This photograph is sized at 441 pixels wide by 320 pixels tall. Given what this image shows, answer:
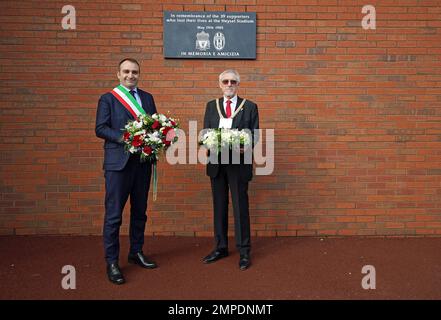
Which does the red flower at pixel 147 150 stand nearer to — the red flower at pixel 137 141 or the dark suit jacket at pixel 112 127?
the red flower at pixel 137 141

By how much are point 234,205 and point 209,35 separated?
232 cm

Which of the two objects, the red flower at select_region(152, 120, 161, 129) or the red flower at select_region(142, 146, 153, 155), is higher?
the red flower at select_region(152, 120, 161, 129)

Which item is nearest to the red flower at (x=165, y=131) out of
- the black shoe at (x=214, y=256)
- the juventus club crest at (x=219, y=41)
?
the black shoe at (x=214, y=256)

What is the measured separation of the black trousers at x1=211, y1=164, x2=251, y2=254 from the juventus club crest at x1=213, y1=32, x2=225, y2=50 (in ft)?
5.93

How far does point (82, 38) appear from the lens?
16.3ft

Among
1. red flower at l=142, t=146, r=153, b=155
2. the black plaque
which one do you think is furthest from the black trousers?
the black plaque

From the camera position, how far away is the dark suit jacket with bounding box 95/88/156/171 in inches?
143

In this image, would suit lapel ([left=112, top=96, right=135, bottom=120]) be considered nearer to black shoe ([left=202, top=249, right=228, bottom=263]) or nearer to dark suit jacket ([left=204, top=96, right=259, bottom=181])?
dark suit jacket ([left=204, top=96, right=259, bottom=181])

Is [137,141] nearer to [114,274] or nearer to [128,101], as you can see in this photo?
[128,101]

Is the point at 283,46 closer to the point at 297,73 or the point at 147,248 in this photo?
the point at 297,73

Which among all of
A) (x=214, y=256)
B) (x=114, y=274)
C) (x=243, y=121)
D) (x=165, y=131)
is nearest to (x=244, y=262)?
(x=214, y=256)

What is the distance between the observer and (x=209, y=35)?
5012 millimetres

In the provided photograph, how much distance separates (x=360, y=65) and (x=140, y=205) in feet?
11.2

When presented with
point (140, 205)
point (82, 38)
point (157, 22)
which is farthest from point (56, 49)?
point (140, 205)
